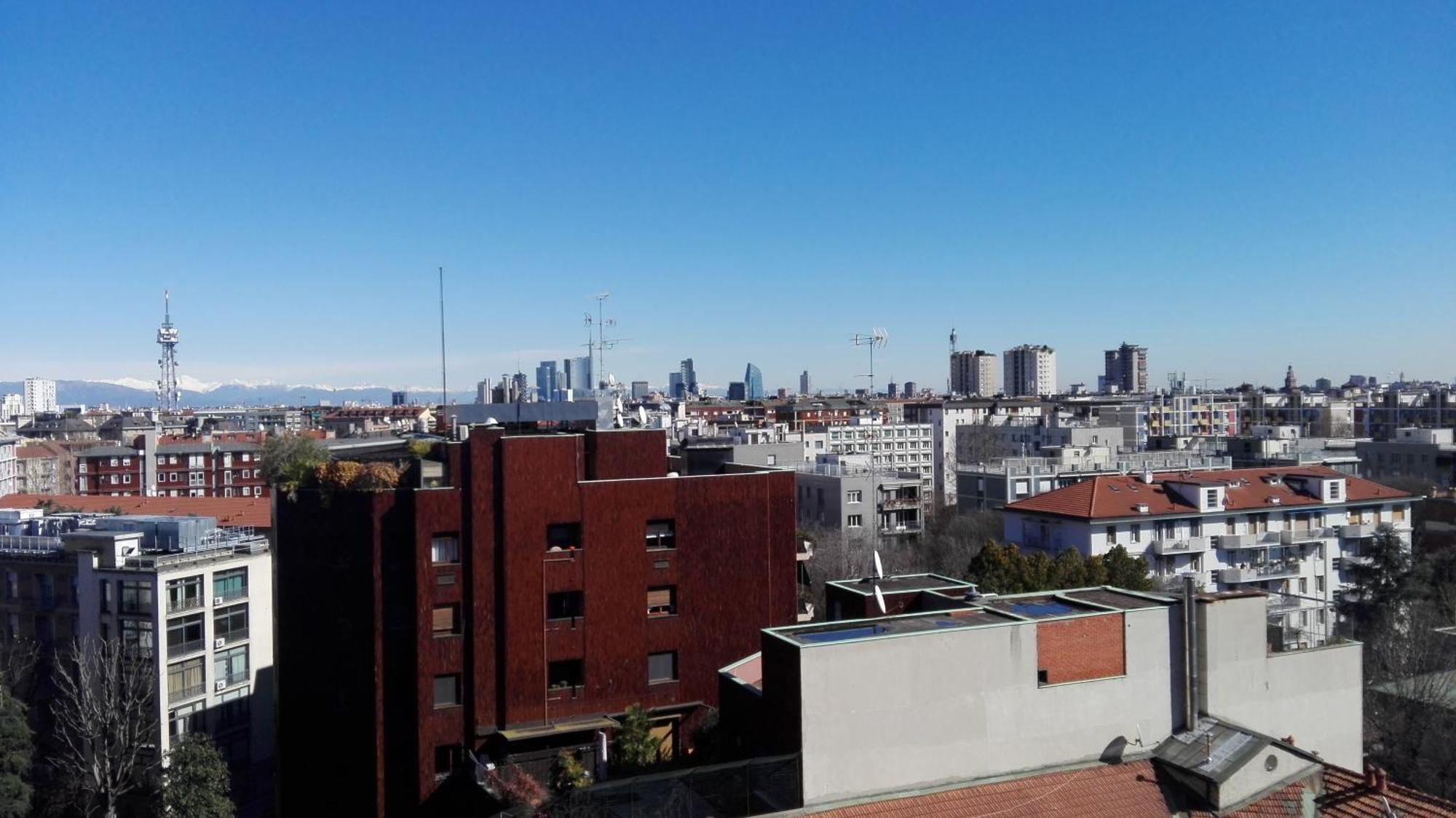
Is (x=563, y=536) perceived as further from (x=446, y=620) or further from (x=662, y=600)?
(x=446, y=620)

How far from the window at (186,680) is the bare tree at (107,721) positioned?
1.72 ft

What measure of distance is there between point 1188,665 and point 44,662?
32.2 m

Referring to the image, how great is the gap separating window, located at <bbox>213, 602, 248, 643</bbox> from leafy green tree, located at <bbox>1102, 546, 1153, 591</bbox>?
26147 mm

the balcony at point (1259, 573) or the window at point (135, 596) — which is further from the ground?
the window at point (135, 596)

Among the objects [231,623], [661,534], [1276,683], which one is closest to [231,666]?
[231,623]

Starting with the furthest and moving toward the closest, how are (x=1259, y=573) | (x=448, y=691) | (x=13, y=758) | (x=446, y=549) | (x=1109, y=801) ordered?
(x=1259, y=573), (x=13, y=758), (x=446, y=549), (x=448, y=691), (x=1109, y=801)

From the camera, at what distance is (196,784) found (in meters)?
25.9

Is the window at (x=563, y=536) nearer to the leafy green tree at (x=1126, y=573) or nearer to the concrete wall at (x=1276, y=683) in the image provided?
the concrete wall at (x=1276, y=683)

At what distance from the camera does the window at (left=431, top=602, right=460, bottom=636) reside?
77.0 ft

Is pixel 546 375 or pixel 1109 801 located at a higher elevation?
pixel 546 375

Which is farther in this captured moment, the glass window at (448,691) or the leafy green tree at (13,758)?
the leafy green tree at (13,758)

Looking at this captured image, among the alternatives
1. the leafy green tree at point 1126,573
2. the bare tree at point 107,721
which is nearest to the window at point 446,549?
the bare tree at point 107,721

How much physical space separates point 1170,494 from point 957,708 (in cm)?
3725

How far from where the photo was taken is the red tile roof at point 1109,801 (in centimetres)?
1358
